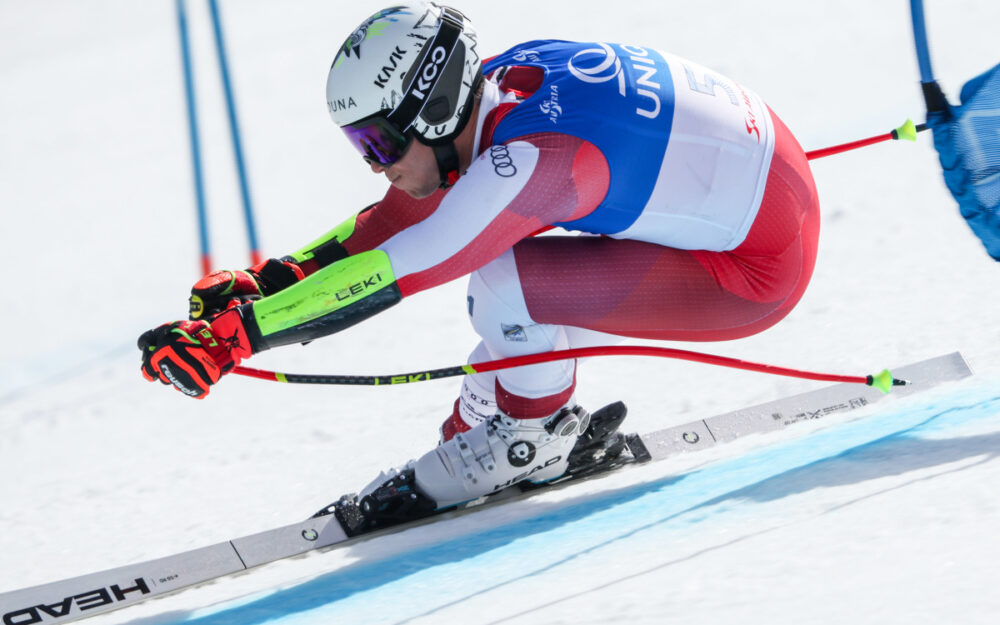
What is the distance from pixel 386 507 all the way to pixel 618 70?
1279mm

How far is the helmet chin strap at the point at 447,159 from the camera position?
2643 mm

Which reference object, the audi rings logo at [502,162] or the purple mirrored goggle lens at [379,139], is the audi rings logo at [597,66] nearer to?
the audi rings logo at [502,162]

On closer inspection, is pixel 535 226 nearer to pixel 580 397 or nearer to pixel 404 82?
pixel 404 82

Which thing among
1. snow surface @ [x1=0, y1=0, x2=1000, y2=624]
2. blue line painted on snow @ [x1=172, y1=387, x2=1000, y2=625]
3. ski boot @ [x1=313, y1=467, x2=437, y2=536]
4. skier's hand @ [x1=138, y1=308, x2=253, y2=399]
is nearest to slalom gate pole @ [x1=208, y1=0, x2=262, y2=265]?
snow surface @ [x1=0, y1=0, x2=1000, y2=624]

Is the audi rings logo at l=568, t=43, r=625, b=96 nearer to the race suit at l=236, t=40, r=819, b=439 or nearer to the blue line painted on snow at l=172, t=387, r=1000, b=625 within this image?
the race suit at l=236, t=40, r=819, b=439

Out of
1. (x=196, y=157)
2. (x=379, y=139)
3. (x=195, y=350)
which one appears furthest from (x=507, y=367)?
(x=196, y=157)

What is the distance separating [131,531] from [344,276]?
1280mm

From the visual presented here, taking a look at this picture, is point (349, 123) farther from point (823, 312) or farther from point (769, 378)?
point (823, 312)

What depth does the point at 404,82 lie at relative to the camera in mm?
2531

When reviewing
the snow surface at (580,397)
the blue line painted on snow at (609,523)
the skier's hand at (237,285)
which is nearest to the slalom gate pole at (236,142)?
the snow surface at (580,397)

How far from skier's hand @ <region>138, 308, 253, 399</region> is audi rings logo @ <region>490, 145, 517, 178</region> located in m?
0.67

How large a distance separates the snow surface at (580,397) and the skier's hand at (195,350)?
524mm

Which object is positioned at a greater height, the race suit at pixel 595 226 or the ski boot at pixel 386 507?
the race suit at pixel 595 226

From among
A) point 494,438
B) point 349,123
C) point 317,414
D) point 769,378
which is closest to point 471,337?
point 317,414
